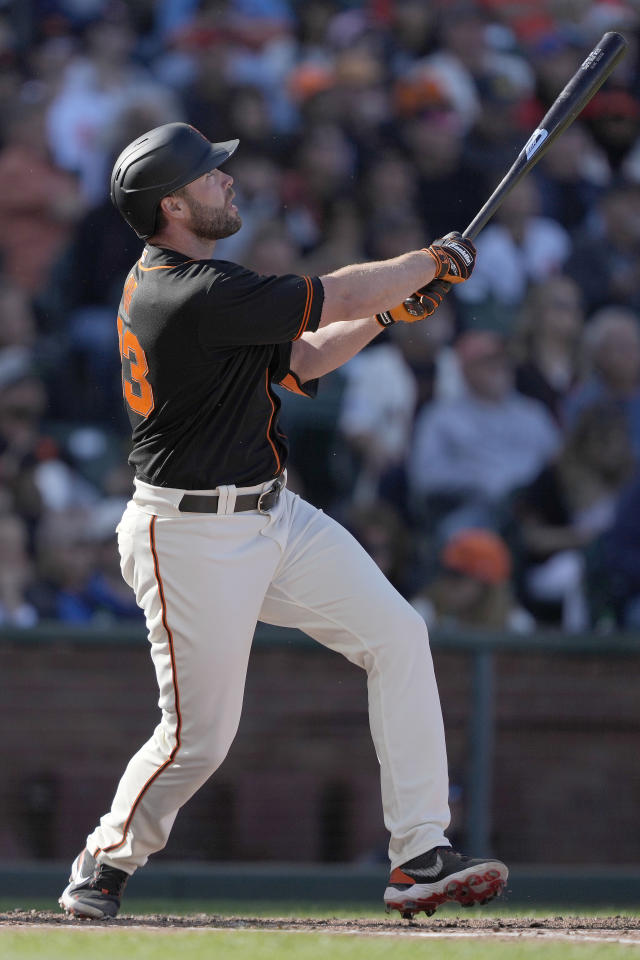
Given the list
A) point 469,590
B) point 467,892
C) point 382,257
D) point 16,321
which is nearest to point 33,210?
point 16,321

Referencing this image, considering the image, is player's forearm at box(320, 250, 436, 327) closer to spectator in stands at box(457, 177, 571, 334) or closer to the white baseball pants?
the white baseball pants

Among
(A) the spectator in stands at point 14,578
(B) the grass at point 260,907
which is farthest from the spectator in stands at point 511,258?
(B) the grass at point 260,907

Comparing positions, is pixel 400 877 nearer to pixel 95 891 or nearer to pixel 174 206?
pixel 95 891

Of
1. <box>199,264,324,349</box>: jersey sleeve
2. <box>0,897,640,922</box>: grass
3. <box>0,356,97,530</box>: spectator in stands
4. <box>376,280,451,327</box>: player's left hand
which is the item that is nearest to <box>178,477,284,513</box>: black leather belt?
<box>199,264,324,349</box>: jersey sleeve

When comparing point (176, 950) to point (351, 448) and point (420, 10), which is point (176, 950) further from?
A: point (420, 10)

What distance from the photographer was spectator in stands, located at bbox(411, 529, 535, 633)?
6.83 meters

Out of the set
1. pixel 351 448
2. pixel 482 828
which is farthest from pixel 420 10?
pixel 482 828

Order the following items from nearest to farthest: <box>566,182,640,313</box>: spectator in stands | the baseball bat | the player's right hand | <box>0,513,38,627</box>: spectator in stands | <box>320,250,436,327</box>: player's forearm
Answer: <box>320,250,436,327</box>: player's forearm < the player's right hand < the baseball bat < <box>0,513,38,627</box>: spectator in stands < <box>566,182,640,313</box>: spectator in stands

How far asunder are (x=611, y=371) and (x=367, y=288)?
4138 millimetres

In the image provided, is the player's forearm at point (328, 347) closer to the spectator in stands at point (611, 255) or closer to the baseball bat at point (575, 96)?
the baseball bat at point (575, 96)

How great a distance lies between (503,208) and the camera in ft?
26.7

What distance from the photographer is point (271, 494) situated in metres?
3.99

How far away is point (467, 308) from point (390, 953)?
4.95m

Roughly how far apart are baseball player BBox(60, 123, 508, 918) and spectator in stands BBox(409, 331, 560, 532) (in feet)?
10.6
